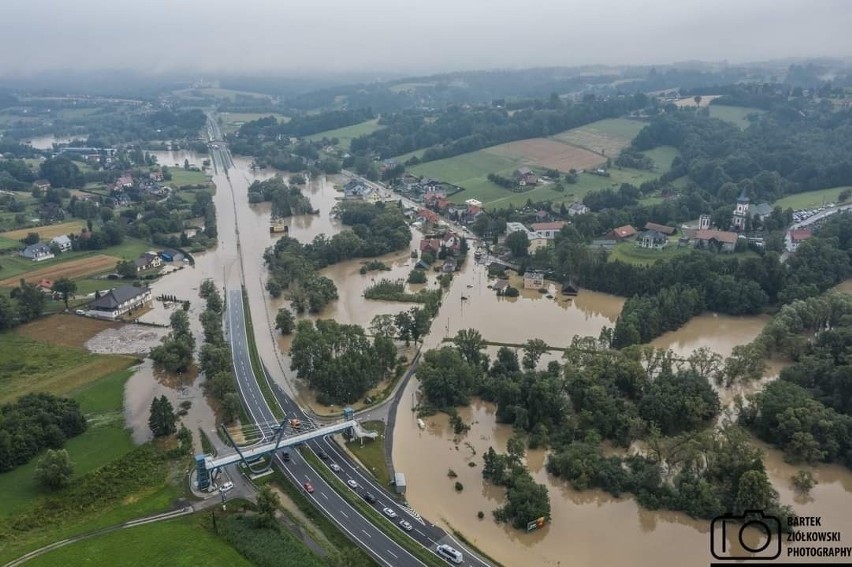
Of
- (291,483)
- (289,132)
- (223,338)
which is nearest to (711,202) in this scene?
(223,338)

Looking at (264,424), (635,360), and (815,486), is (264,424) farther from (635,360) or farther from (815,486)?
(815,486)

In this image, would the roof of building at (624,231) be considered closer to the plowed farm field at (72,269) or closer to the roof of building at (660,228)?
the roof of building at (660,228)

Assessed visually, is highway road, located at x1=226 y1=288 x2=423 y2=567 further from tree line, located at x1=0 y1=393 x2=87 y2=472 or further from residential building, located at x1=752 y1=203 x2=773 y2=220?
residential building, located at x1=752 y1=203 x2=773 y2=220

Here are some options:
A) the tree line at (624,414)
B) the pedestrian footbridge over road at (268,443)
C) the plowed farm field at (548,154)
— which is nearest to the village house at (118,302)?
the pedestrian footbridge over road at (268,443)

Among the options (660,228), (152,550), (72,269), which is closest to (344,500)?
(152,550)

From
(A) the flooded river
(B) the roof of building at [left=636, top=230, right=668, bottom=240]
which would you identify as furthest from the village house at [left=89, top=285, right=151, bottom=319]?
(B) the roof of building at [left=636, top=230, right=668, bottom=240]

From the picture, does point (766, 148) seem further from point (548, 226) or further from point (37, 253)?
point (37, 253)
